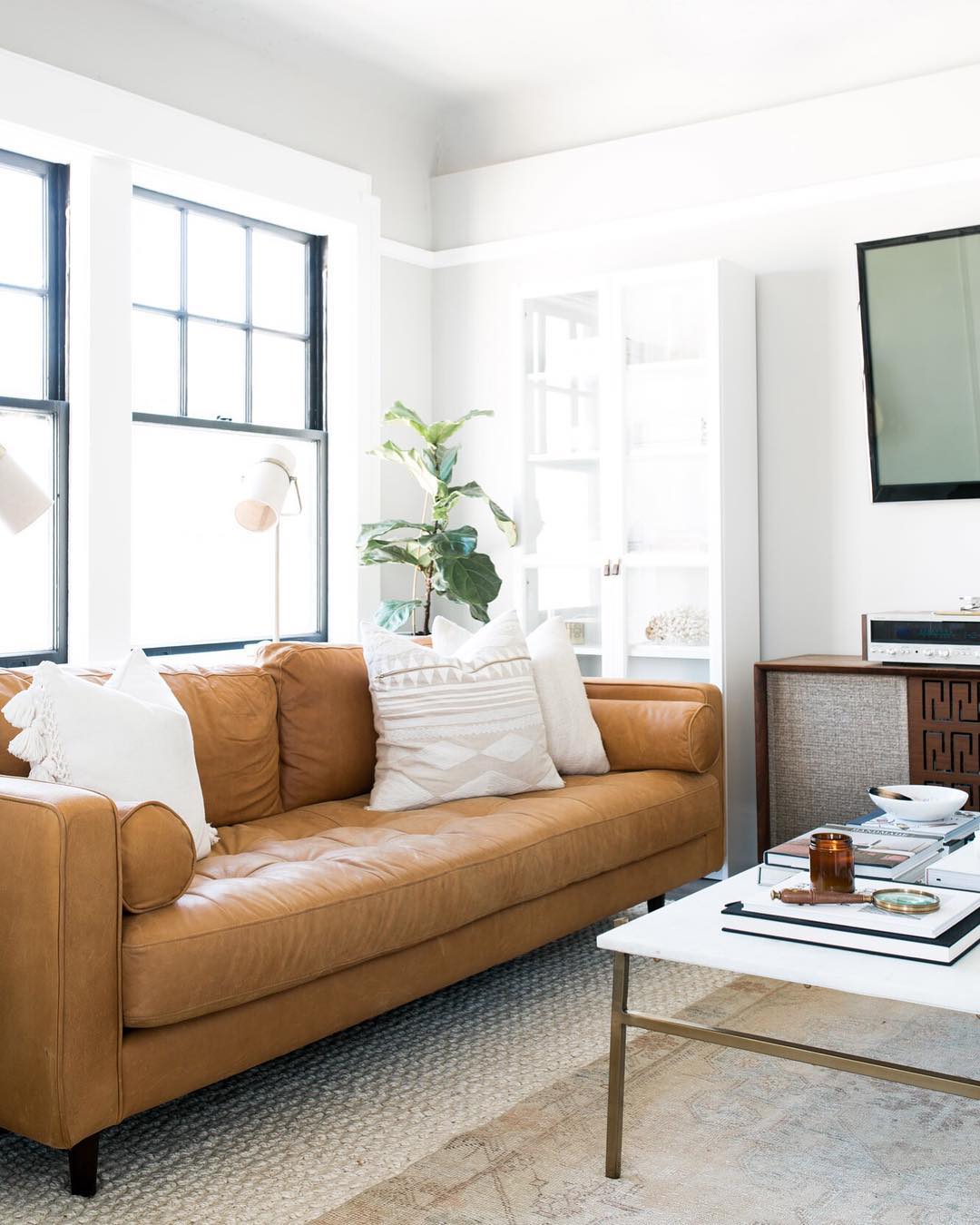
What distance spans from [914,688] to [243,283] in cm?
256

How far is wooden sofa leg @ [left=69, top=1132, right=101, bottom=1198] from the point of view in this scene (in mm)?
1988

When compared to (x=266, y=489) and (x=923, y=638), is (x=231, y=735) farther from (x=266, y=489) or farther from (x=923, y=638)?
(x=923, y=638)

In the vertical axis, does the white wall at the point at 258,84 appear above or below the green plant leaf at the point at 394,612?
above

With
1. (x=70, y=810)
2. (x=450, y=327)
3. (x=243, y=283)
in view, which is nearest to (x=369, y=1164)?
(x=70, y=810)

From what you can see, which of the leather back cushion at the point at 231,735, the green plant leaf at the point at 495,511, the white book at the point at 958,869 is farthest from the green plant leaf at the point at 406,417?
the white book at the point at 958,869

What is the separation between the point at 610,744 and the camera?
352cm

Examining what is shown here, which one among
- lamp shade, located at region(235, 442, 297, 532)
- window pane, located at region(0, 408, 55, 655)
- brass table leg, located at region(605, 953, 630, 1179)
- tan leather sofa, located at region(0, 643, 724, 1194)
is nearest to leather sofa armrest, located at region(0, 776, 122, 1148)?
tan leather sofa, located at region(0, 643, 724, 1194)

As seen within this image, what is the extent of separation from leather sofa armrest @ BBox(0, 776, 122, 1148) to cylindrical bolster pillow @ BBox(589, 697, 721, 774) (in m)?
1.78

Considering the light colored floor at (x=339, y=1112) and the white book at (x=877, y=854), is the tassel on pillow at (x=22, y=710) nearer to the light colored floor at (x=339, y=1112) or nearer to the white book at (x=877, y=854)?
the light colored floor at (x=339, y=1112)

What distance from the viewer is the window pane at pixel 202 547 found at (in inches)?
159

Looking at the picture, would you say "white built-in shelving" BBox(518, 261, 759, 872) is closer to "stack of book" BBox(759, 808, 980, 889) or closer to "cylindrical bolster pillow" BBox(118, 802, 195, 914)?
"stack of book" BBox(759, 808, 980, 889)

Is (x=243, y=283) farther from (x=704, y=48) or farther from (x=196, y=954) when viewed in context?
(x=196, y=954)

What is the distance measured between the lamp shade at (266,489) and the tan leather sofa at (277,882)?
1.71 ft

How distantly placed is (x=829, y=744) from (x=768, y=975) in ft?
6.74
